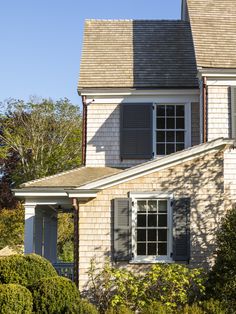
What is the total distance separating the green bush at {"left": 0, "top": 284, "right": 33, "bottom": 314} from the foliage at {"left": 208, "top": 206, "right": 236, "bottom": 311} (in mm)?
4010

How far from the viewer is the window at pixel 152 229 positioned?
12469 mm

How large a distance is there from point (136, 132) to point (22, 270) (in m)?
6.76

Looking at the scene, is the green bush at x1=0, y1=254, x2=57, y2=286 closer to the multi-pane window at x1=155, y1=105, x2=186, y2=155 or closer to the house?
the house

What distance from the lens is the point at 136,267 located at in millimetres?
12328

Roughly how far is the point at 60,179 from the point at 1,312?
594 centimetres

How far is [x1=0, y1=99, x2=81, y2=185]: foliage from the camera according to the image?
35.9m

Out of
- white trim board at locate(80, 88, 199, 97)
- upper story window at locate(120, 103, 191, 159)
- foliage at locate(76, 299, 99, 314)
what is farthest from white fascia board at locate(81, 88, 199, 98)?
foliage at locate(76, 299, 99, 314)

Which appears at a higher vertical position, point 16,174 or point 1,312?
point 16,174

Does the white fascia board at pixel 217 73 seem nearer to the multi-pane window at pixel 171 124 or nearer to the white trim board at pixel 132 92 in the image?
the white trim board at pixel 132 92

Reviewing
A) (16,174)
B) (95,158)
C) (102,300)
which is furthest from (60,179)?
(16,174)

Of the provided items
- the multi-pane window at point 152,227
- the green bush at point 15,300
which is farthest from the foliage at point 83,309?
the multi-pane window at point 152,227

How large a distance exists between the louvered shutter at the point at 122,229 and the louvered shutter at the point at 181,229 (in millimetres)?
1074

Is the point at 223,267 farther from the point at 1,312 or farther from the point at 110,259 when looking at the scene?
the point at 1,312

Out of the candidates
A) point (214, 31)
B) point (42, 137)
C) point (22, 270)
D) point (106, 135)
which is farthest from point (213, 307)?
point (42, 137)
